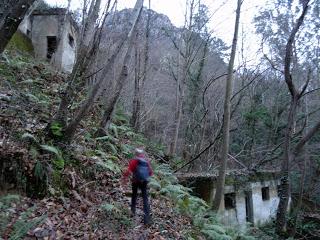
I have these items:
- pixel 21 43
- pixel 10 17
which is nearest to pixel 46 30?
pixel 21 43

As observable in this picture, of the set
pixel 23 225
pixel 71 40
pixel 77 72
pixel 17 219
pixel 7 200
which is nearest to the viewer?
pixel 23 225

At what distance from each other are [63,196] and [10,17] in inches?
148

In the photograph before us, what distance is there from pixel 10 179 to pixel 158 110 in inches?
790

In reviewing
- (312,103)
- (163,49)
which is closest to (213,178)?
(163,49)

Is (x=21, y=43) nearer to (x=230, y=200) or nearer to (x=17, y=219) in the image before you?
(x=230, y=200)

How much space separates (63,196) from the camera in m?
6.77

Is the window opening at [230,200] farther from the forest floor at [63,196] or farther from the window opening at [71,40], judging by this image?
the window opening at [71,40]

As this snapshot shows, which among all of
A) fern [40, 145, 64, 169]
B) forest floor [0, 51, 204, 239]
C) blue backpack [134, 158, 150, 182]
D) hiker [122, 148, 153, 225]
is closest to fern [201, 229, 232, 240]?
forest floor [0, 51, 204, 239]

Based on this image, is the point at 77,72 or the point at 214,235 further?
the point at 214,235

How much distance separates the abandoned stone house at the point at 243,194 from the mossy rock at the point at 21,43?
9.86 metres

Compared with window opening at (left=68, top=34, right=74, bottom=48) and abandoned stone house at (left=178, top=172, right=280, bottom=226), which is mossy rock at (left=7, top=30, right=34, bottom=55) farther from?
abandoned stone house at (left=178, top=172, right=280, bottom=226)

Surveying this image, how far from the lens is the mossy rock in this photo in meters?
16.4

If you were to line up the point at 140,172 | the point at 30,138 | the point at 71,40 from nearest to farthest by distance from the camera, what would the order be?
1. the point at 30,138
2. the point at 140,172
3. the point at 71,40

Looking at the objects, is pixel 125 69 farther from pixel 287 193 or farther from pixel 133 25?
pixel 287 193
